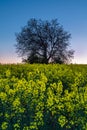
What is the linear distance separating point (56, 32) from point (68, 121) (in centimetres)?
5639

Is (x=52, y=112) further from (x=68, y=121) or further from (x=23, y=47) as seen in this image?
(x=23, y=47)

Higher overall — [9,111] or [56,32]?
[56,32]

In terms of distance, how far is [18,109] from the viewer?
39.8ft

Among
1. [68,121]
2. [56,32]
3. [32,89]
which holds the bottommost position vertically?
[68,121]

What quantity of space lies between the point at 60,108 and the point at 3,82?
7.80 ft

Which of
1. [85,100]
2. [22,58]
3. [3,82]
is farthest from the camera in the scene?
[22,58]

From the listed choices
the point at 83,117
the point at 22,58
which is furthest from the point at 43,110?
the point at 22,58

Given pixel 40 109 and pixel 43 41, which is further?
pixel 43 41

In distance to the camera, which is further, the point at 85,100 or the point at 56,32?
the point at 56,32

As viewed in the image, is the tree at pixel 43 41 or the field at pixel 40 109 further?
the tree at pixel 43 41

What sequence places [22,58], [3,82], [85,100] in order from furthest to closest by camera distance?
[22,58] → [3,82] → [85,100]

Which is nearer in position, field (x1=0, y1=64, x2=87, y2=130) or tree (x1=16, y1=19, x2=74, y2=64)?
field (x1=0, y1=64, x2=87, y2=130)

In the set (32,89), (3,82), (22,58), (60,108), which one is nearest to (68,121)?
(60,108)

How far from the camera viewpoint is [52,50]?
222ft
